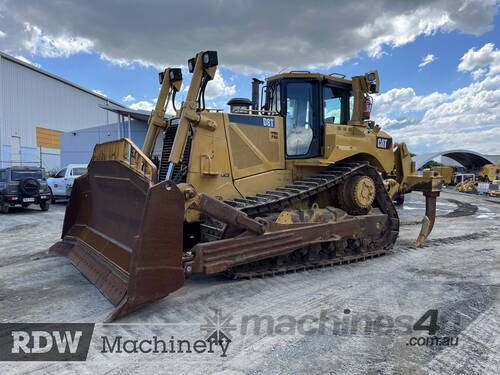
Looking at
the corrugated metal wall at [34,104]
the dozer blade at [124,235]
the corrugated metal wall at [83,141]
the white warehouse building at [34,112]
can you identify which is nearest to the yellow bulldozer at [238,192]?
the dozer blade at [124,235]

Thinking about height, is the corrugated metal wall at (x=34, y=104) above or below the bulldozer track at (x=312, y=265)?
above

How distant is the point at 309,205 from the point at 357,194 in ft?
2.83

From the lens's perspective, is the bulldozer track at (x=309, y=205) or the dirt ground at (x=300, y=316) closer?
the dirt ground at (x=300, y=316)

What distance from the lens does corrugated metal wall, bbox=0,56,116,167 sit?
2738 centimetres

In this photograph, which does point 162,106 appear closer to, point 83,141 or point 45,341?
point 45,341

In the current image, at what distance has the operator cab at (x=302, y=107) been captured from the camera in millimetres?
5953

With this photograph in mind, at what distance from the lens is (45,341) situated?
127 inches

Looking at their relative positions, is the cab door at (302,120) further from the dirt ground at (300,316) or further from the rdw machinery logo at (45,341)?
the rdw machinery logo at (45,341)

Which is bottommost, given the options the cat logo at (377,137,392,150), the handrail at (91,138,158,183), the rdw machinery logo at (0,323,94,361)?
the rdw machinery logo at (0,323,94,361)

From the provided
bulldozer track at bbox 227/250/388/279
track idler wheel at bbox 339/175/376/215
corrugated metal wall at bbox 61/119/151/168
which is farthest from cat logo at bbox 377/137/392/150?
corrugated metal wall at bbox 61/119/151/168

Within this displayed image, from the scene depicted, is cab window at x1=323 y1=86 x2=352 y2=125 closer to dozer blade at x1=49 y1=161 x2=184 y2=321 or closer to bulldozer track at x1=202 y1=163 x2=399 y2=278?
bulldozer track at x1=202 y1=163 x2=399 y2=278

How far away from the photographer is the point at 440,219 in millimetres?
11688

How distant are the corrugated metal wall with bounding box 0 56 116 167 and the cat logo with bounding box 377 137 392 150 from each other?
29.6 m

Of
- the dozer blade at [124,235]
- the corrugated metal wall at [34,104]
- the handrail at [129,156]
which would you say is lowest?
the dozer blade at [124,235]
